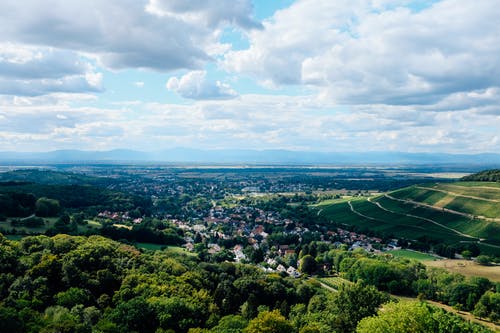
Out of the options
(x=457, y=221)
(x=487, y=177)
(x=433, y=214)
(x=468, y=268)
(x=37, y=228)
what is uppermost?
(x=487, y=177)

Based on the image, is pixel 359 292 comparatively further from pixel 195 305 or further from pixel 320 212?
pixel 320 212

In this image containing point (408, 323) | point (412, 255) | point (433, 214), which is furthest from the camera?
point (433, 214)

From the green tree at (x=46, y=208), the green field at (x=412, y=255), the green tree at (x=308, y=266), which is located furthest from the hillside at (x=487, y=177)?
the green tree at (x=46, y=208)

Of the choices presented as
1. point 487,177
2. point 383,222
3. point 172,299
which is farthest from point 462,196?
point 172,299

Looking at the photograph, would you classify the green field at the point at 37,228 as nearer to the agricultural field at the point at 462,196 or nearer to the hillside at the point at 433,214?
the hillside at the point at 433,214

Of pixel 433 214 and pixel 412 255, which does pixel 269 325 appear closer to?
pixel 412 255

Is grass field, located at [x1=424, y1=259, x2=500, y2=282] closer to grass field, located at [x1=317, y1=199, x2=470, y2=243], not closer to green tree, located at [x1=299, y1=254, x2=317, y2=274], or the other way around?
grass field, located at [x1=317, y1=199, x2=470, y2=243]
